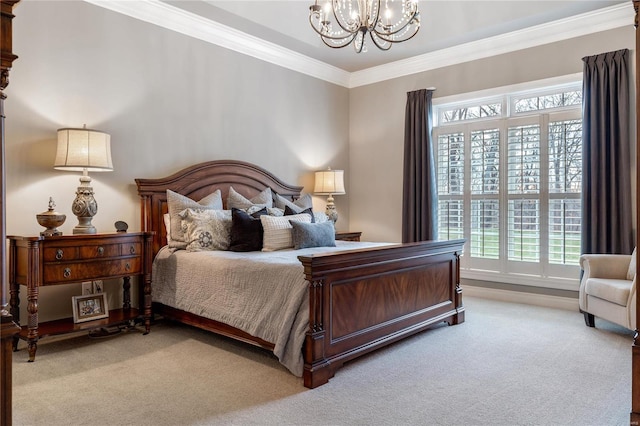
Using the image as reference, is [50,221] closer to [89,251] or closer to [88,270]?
[89,251]

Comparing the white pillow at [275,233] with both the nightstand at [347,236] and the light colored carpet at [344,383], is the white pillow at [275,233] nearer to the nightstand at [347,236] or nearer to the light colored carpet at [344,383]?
the light colored carpet at [344,383]

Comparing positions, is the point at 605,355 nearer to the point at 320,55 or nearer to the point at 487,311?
the point at 487,311

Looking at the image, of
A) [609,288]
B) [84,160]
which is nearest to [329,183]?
[84,160]

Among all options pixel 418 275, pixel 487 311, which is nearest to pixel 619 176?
pixel 487 311

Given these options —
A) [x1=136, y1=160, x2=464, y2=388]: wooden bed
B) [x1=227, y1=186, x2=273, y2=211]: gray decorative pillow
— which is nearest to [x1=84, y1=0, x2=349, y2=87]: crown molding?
[x1=136, y1=160, x2=464, y2=388]: wooden bed

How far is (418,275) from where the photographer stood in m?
3.58

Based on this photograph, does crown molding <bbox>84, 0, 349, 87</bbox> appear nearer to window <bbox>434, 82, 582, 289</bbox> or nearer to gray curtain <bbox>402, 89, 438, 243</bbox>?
gray curtain <bbox>402, 89, 438, 243</bbox>

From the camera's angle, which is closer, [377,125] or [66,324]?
[66,324]

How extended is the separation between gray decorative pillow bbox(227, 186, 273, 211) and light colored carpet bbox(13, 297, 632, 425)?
135cm

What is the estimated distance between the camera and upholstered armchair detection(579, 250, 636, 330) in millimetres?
3477

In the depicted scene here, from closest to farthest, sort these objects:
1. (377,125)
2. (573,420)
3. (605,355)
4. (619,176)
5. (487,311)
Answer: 1. (573,420)
2. (605,355)
3. (619,176)
4. (487,311)
5. (377,125)

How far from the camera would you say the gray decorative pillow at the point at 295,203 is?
15.9ft

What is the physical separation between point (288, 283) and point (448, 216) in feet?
10.6

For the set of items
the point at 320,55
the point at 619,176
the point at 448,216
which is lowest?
the point at 448,216
